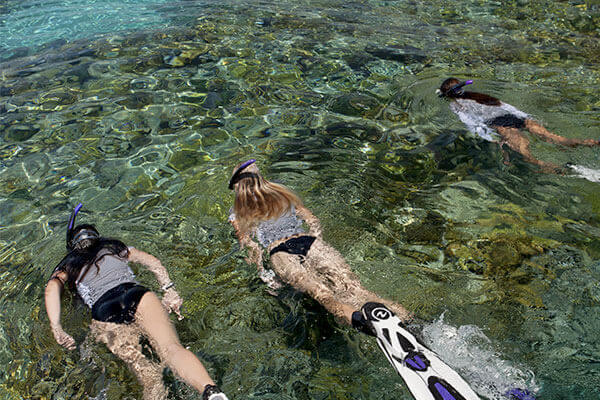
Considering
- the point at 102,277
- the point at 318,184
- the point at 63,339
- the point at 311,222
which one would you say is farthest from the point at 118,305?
the point at 318,184

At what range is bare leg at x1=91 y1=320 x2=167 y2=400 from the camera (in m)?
3.62

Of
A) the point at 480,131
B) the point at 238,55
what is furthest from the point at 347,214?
Result: the point at 238,55

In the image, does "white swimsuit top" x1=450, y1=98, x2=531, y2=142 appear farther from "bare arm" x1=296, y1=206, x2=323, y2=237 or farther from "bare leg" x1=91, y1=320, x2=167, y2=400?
"bare leg" x1=91, y1=320, x2=167, y2=400

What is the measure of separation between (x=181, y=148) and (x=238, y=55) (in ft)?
12.6

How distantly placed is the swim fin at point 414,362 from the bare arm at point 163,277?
1.88m

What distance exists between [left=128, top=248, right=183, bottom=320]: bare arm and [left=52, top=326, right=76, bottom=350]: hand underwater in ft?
2.87

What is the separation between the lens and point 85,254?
440cm

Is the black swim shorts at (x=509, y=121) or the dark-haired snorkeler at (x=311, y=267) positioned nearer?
the dark-haired snorkeler at (x=311, y=267)

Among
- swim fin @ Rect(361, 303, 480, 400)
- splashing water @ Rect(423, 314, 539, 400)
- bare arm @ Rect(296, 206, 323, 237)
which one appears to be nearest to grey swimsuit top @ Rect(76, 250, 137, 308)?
bare arm @ Rect(296, 206, 323, 237)

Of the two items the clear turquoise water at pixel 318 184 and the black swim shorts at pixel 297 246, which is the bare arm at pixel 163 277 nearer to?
the clear turquoise water at pixel 318 184

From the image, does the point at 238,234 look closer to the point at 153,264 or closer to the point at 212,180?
the point at 153,264

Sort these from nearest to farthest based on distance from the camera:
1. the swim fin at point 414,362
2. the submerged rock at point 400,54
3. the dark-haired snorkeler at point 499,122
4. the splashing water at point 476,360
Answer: the swim fin at point 414,362, the splashing water at point 476,360, the dark-haired snorkeler at point 499,122, the submerged rock at point 400,54

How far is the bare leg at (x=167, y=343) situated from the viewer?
343cm

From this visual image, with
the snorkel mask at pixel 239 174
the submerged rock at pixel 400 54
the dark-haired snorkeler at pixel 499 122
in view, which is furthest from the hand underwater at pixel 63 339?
the submerged rock at pixel 400 54
